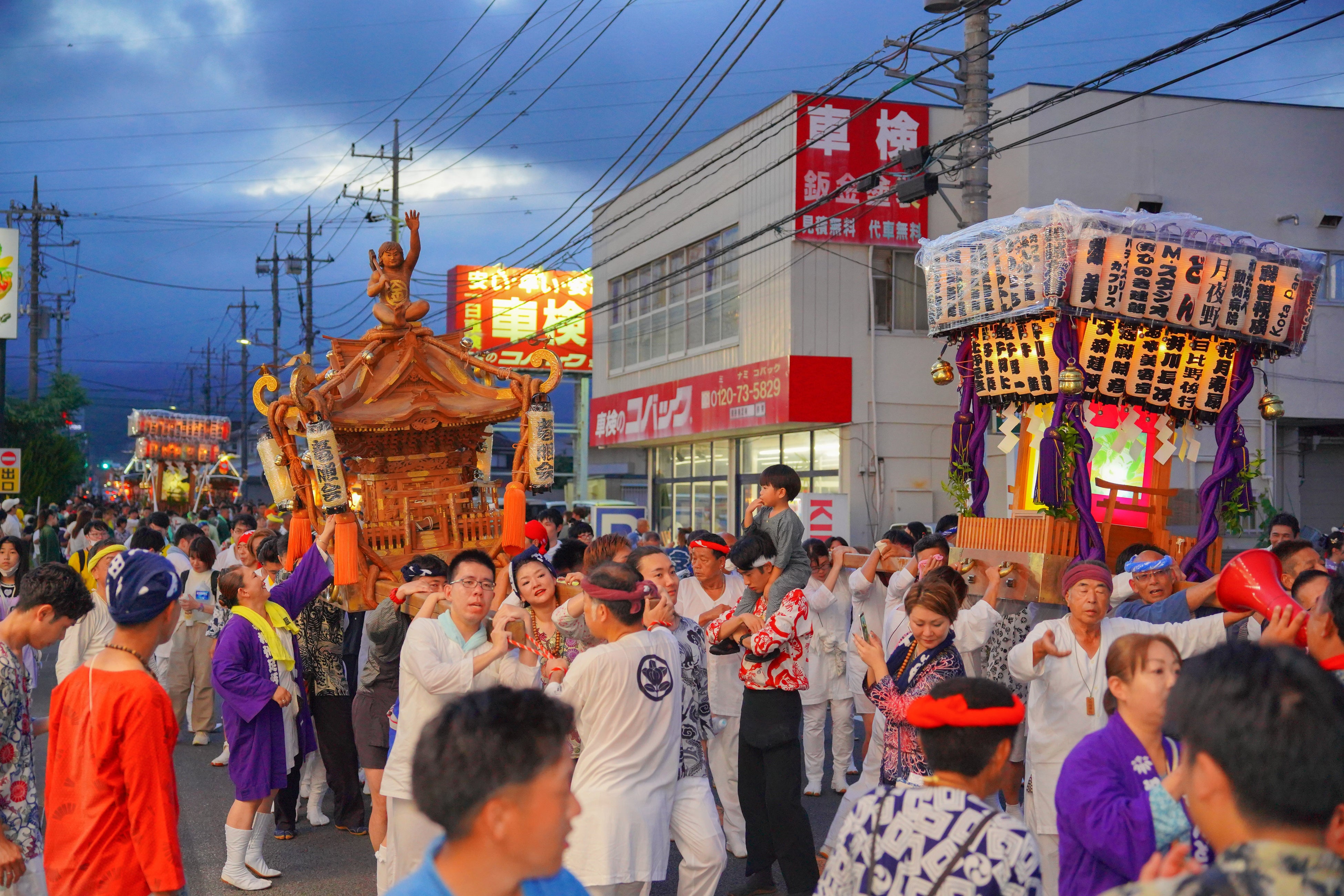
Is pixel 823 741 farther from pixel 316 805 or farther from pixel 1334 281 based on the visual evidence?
pixel 1334 281

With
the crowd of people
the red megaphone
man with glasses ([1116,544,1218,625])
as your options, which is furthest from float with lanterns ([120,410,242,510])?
the red megaphone

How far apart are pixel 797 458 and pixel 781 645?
1520cm

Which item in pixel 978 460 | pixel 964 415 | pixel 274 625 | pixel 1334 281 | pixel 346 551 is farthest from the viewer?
pixel 1334 281

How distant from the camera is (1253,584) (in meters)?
5.12

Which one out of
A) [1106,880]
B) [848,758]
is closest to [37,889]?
[1106,880]

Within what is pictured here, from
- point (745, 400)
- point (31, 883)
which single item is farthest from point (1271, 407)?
point (745, 400)

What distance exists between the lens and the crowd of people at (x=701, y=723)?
2193mm

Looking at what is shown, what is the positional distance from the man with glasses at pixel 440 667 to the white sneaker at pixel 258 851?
1.67 metres

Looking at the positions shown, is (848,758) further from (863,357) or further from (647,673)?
(863,357)

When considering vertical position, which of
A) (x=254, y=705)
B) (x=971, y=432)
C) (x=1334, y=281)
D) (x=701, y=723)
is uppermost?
(x=1334, y=281)

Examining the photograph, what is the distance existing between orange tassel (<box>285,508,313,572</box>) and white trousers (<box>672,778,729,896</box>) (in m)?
6.02

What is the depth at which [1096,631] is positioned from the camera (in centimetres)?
505

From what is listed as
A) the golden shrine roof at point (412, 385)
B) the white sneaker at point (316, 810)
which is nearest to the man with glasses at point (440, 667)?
the white sneaker at point (316, 810)

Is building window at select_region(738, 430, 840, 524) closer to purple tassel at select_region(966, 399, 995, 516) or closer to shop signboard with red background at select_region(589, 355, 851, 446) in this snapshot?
shop signboard with red background at select_region(589, 355, 851, 446)
